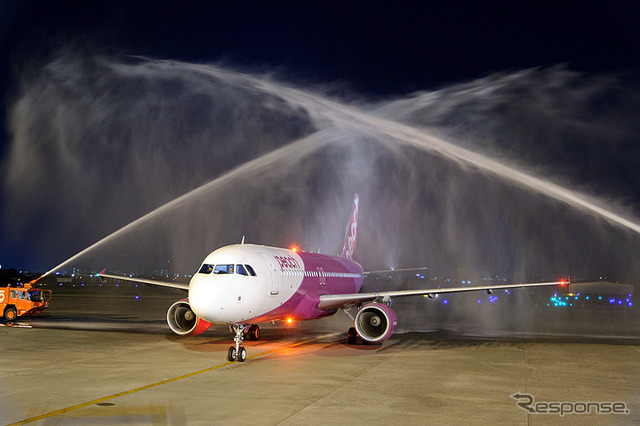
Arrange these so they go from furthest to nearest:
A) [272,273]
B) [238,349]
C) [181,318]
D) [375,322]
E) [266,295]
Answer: [375,322] < [181,318] < [272,273] < [266,295] < [238,349]

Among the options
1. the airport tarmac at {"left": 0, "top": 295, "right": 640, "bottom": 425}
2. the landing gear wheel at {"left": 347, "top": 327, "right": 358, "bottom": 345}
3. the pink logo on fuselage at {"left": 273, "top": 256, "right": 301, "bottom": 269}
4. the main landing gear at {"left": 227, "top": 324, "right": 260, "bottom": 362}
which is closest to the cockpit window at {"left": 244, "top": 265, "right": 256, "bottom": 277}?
the main landing gear at {"left": 227, "top": 324, "right": 260, "bottom": 362}

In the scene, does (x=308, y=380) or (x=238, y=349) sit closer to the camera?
(x=308, y=380)

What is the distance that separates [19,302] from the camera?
113ft

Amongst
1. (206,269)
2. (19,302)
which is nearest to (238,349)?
(206,269)

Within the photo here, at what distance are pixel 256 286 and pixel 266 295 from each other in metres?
0.85

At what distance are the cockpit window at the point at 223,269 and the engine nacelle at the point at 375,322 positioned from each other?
6453 mm

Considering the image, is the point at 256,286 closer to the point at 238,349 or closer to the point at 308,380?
the point at 238,349

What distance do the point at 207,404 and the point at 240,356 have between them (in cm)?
656

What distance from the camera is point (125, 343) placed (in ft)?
77.6

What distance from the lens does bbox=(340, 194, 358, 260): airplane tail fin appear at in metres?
39.8

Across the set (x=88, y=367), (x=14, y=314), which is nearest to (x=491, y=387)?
Answer: (x=88, y=367)

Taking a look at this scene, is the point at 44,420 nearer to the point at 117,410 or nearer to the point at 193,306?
the point at 117,410

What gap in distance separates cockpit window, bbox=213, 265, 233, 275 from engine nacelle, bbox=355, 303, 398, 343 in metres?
6.45

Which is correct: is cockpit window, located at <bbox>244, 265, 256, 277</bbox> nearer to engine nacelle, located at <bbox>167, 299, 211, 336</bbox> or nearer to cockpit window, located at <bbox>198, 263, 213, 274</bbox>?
cockpit window, located at <bbox>198, 263, 213, 274</bbox>
